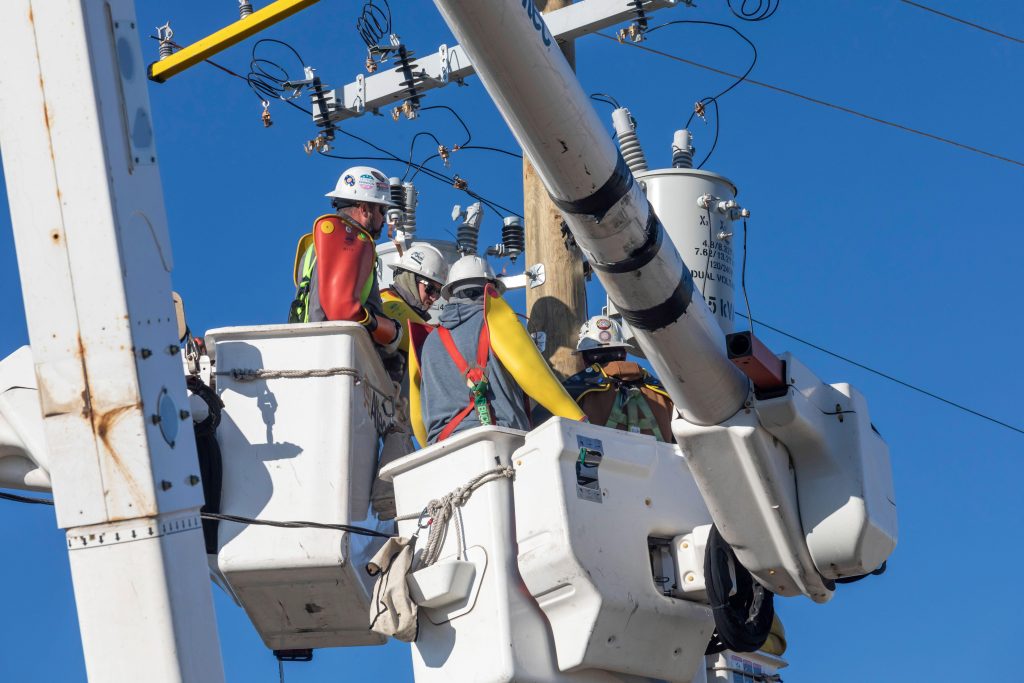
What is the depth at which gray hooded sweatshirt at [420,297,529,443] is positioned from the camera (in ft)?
25.6

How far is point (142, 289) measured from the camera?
5496mm

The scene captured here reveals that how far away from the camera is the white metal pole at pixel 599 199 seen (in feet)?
18.2

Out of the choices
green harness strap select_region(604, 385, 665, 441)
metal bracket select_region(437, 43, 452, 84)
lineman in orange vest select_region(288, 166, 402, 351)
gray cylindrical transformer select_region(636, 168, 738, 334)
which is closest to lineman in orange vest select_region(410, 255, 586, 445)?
lineman in orange vest select_region(288, 166, 402, 351)

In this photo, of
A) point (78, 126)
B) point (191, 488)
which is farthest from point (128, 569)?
point (78, 126)

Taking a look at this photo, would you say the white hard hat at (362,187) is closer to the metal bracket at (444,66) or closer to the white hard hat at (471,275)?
the white hard hat at (471,275)

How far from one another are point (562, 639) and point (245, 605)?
72.1 inches

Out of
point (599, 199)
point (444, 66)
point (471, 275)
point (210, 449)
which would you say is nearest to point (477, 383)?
point (471, 275)

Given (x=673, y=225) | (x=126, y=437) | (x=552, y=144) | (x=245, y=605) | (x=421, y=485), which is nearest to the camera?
(x=126, y=437)

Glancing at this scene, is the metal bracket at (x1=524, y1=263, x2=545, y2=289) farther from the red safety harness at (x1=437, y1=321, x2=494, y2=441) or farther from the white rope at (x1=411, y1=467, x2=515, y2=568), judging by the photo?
the white rope at (x1=411, y1=467, x2=515, y2=568)

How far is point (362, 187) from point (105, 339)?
397 cm

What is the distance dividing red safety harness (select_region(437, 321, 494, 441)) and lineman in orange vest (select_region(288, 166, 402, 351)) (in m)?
0.82

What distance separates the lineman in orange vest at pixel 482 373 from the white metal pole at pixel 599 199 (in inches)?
40.5

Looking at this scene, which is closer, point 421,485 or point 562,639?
point 562,639

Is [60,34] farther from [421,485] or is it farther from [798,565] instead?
[798,565]
